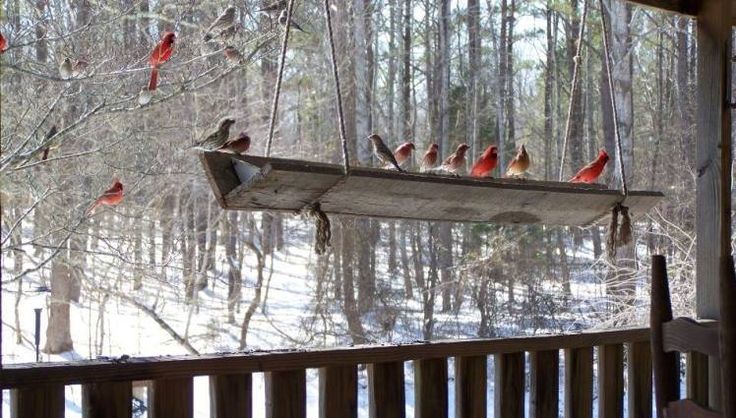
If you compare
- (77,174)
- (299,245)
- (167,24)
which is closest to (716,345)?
(77,174)

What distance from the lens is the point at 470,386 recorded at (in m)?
2.08

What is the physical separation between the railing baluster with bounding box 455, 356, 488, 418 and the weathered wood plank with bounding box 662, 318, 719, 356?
2.80ft

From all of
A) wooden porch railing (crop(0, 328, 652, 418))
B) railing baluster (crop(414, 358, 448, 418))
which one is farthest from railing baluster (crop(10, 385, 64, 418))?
railing baluster (crop(414, 358, 448, 418))

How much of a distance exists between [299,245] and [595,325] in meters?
5.90

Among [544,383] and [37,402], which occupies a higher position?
[37,402]

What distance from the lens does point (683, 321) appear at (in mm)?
1264

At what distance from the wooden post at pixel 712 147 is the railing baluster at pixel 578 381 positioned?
35 centimetres

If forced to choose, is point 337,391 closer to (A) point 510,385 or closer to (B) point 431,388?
(B) point 431,388

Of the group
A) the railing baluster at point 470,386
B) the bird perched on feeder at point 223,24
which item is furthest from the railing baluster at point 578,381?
the bird perched on feeder at point 223,24

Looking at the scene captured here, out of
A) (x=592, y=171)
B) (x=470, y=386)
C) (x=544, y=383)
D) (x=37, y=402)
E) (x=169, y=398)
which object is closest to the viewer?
(x=37, y=402)

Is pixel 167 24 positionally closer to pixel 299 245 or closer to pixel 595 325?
pixel 595 325

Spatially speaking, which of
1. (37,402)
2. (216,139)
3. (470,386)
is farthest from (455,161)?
→ (37,402)

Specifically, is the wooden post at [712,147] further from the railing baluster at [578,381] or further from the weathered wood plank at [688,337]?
the weathered wood plank at [688,337]

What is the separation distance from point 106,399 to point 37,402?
129mm
